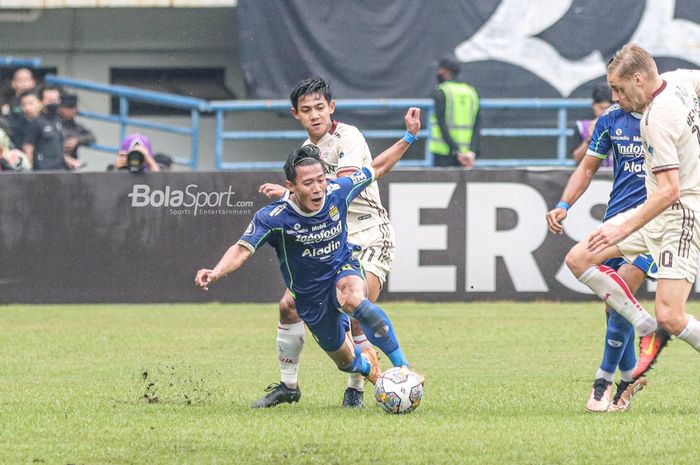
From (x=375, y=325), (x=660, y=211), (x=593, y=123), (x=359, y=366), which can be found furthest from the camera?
(x=593, y=123)

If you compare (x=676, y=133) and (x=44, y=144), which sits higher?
(x=676, y=133)

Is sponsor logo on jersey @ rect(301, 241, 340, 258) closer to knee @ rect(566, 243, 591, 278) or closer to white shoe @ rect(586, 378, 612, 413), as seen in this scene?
knee @ rect(566, 243, 591, 278)

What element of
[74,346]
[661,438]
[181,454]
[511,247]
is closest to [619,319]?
[661,438]

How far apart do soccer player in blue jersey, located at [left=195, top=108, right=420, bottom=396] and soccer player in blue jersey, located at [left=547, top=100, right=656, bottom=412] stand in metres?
1.22

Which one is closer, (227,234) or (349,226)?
(349,226)

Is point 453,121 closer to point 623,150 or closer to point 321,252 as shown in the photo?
point 623,150

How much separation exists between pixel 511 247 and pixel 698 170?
7.73m

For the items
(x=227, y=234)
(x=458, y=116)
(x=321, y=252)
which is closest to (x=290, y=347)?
(x=321, y=252)

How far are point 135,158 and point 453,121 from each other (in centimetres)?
389

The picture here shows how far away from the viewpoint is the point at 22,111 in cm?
1844

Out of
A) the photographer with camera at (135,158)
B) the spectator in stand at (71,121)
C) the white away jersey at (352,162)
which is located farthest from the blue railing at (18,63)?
the white away jersey at (352,162)

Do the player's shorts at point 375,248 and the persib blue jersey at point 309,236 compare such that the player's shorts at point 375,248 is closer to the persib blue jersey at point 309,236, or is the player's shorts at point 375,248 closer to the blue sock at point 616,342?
the persib blue jersey at point 309,236

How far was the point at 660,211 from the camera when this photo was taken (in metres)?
8.22

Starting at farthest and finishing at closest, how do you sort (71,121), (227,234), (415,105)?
(71,121) < (415,105) < (227,234)
